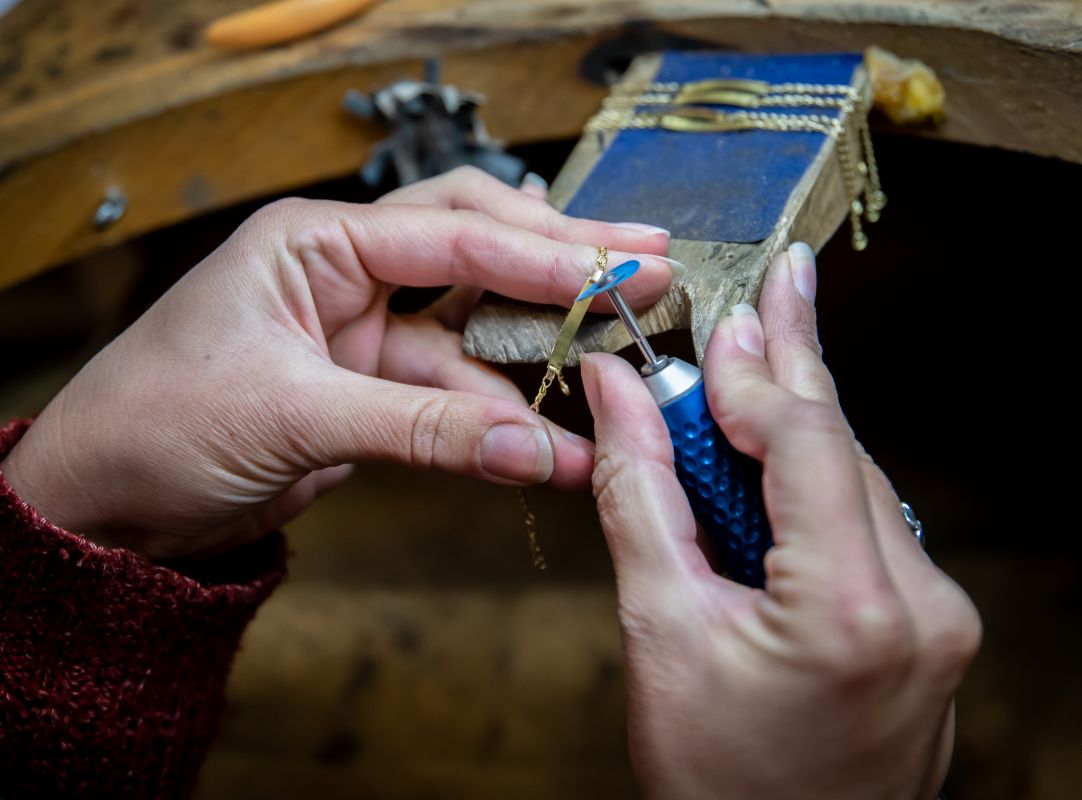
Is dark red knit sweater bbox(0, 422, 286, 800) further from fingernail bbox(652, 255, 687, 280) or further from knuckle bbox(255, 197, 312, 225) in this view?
fingernail bbox(652, 255, 687, 280)

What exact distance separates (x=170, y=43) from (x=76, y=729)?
0.87 metres

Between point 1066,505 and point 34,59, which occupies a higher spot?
point 34,59

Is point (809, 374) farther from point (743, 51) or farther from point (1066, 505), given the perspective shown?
point (1066, 505)

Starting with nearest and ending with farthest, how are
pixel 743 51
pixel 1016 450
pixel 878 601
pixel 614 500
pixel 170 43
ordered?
pixel 878 601, pixel 614 500, pixel 743 51, pixel 170 43, pixel 1016 450

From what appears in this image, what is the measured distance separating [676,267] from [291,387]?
1.05 ft

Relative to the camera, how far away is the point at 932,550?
1374 mm

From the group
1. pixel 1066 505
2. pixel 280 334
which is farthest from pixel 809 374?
pixel 1066 505

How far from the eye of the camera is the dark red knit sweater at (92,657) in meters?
0.81

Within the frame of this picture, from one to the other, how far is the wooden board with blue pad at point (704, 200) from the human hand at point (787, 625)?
104 mm

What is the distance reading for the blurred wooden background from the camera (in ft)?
Answer: 4.15

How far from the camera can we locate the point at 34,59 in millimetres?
1375

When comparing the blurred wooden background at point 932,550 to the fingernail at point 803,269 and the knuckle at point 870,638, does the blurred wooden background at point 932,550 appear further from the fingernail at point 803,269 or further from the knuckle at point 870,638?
the knuckle at point 870,638

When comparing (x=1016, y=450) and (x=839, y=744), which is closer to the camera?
(x=839, y=744)

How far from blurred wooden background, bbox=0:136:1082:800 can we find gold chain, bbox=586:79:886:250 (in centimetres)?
38
